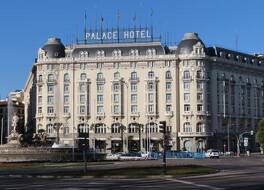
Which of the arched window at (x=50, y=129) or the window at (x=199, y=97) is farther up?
the window at (x=199, y=97)

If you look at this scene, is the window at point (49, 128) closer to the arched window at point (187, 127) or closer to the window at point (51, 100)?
the window at point (51, 100)

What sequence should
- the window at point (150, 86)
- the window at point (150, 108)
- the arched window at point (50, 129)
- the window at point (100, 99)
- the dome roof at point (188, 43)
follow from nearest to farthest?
the window at point (150, 108), the window at point (150, 86), the dome roof at point (188, 43), the window at point (100, 99), the arched window at point (50, 129)

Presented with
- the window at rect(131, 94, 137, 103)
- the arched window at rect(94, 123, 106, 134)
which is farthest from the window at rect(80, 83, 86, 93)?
the window at rect(131, 94, 137, 103)

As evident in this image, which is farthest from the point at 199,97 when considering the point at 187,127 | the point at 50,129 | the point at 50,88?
the point at 50,129

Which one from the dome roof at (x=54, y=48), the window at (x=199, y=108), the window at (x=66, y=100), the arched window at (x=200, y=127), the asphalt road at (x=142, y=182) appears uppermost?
the dome roof at (x=54, y=48)

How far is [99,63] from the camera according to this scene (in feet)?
582

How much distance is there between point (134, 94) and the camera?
6964 inches

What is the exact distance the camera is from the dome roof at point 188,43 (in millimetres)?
176500

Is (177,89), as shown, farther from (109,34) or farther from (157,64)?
(109,34)

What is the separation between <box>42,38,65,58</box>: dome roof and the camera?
181 m

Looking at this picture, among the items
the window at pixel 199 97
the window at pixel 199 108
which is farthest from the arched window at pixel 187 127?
the window at pixel 199 97

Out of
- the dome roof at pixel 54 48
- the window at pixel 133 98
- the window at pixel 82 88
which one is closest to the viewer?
the window at pixel 133 98

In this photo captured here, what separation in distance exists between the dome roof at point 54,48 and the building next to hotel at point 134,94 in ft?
0.94

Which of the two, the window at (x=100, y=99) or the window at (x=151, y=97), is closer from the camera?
the window at (x=151, y=97)
